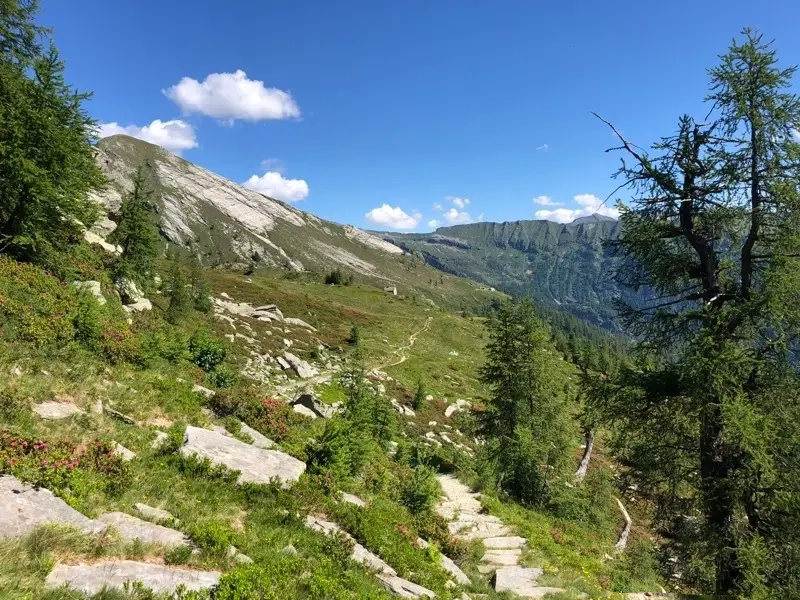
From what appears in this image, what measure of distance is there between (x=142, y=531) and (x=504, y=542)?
38.5 feet

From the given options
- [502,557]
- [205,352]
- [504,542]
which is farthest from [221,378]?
[502,557]

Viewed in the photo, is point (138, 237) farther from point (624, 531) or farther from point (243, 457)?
point (624, 531)

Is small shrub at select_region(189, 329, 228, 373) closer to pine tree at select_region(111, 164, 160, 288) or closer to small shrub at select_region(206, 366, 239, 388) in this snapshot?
small shrub at select_region(206, 366, 239, 388)

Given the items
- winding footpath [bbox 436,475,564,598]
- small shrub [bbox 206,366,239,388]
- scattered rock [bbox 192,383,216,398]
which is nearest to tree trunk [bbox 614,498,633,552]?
winding footpath [bbox 436,475,564,598]

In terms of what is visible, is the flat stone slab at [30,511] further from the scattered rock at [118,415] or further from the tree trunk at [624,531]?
the tree trunk at [624,531]

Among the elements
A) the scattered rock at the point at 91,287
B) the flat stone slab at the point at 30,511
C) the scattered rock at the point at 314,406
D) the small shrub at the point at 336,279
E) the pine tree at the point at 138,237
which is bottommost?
the scattered rock at the point at 314,406

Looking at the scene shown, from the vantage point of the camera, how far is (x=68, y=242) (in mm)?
21094

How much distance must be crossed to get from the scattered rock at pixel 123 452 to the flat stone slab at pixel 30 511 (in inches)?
78.9

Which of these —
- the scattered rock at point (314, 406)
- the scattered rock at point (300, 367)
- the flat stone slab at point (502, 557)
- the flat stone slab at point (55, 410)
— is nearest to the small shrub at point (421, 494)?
the flat stone slab at point (502, 557)

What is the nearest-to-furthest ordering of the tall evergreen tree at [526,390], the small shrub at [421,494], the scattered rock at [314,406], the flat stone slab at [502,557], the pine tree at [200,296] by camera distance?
1. the flat stone slab at [502,557]
2. the small shrub at [421,494]
3. the scattered rock at [314,406]
4. the tall evergreen tree at [526,390]
5. the pine tree at [200,296]

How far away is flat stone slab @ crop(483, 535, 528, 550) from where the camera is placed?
46.2 feet

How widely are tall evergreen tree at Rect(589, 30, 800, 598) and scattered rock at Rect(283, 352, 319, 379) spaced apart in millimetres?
30892

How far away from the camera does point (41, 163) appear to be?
17969 mm

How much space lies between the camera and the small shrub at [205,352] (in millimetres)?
20656
